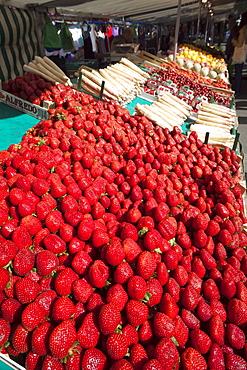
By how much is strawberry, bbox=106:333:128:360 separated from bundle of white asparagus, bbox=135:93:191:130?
3026mm

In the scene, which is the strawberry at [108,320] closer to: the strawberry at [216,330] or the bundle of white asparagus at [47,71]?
the strawberry at [216,330]

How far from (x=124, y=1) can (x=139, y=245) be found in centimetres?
865

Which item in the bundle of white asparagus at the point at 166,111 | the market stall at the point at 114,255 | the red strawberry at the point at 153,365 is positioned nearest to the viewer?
the red strawberry at the point at 153,365

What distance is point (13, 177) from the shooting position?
184cm

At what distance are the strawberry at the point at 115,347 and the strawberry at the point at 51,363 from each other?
212 millimetres

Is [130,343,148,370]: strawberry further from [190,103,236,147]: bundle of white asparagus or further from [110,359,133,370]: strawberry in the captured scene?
[190,103,236,147]: bundle of white asparagus

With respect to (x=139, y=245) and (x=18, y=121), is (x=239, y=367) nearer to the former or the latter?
(x=139, y=245)

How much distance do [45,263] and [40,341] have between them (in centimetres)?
36

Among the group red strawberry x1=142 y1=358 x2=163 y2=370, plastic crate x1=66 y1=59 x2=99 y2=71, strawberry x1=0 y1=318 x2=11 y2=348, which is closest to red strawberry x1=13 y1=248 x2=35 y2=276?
strawberry x1=0 y1=318 x2=11 y2=348

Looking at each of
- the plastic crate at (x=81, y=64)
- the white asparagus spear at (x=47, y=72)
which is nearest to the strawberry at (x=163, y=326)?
the white asparagus spear at (x=47, y=72)

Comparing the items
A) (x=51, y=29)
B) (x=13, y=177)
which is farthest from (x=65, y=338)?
(x=51, y=29)

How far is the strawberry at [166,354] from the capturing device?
3.77 ft

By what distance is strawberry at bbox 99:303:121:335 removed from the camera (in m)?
1.18

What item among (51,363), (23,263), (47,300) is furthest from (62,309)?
(23,263)
